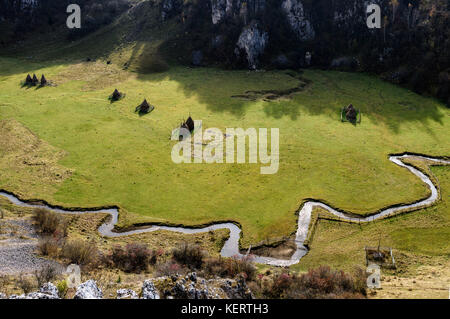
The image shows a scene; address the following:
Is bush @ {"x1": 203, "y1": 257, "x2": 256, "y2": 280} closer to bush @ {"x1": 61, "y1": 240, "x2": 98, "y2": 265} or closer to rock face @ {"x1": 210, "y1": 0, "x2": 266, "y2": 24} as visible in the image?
bush @ {"x1": 61, "y1": 240, "x2": 98, "y2": 265}

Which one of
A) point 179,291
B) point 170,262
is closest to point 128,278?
point 170,262

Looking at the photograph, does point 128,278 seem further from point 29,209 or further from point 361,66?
point 361,66

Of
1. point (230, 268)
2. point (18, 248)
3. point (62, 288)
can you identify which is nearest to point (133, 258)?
point (62, 288)

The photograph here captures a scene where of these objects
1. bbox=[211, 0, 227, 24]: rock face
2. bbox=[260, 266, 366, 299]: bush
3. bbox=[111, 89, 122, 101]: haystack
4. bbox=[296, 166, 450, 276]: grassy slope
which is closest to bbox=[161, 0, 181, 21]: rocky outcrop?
bbox=[211, 0, 227, 24]: rock face

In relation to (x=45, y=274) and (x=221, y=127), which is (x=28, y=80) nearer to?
(x=221, y=127)

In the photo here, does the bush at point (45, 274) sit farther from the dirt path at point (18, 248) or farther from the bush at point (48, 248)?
the bush at point (48, 248)
